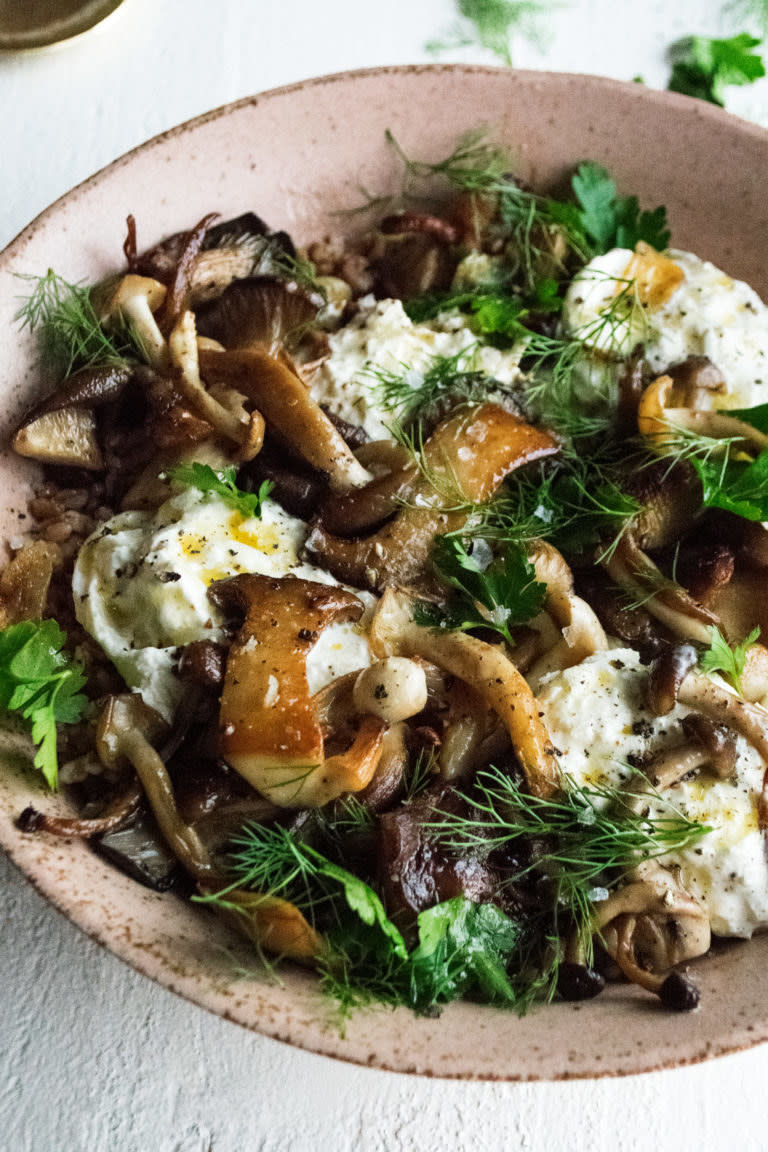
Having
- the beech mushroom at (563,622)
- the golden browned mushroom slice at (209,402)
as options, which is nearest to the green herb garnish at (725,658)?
the beech mushroom at (563,622)

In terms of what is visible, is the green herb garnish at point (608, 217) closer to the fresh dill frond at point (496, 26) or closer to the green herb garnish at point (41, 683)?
the fresh dill frond at point (496, 26)

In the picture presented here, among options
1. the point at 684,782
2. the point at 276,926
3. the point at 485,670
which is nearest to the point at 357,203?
the point at 485,670

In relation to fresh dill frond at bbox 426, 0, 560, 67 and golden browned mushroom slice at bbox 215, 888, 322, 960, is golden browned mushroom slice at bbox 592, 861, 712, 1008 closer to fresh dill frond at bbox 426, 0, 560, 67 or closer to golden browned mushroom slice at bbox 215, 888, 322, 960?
golden browned mushroom slice at bbox 215, 888, 322, 960

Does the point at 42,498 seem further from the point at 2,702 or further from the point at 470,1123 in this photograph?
the point at 470,1123

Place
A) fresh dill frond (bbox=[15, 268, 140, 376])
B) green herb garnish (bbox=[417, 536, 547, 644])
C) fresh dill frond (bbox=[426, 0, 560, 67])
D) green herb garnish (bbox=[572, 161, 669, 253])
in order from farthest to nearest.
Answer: fresh dill frond (bbox=[426, 0, 560, 67]), green herb garnish (bbox=[572, 161, 669, 253]), fresh dill frond (bbox=[15, 268, 140, 376]), green herb garnish (bbox=[417, 536, 547, 644])

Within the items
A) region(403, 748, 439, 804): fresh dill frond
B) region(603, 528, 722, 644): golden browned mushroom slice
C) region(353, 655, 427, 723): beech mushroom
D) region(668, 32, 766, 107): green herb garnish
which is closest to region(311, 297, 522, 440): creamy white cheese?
region(603, 528, 722, 644): golden browned mushroom slice

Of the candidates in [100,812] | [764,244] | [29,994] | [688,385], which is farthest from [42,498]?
[764,244]
